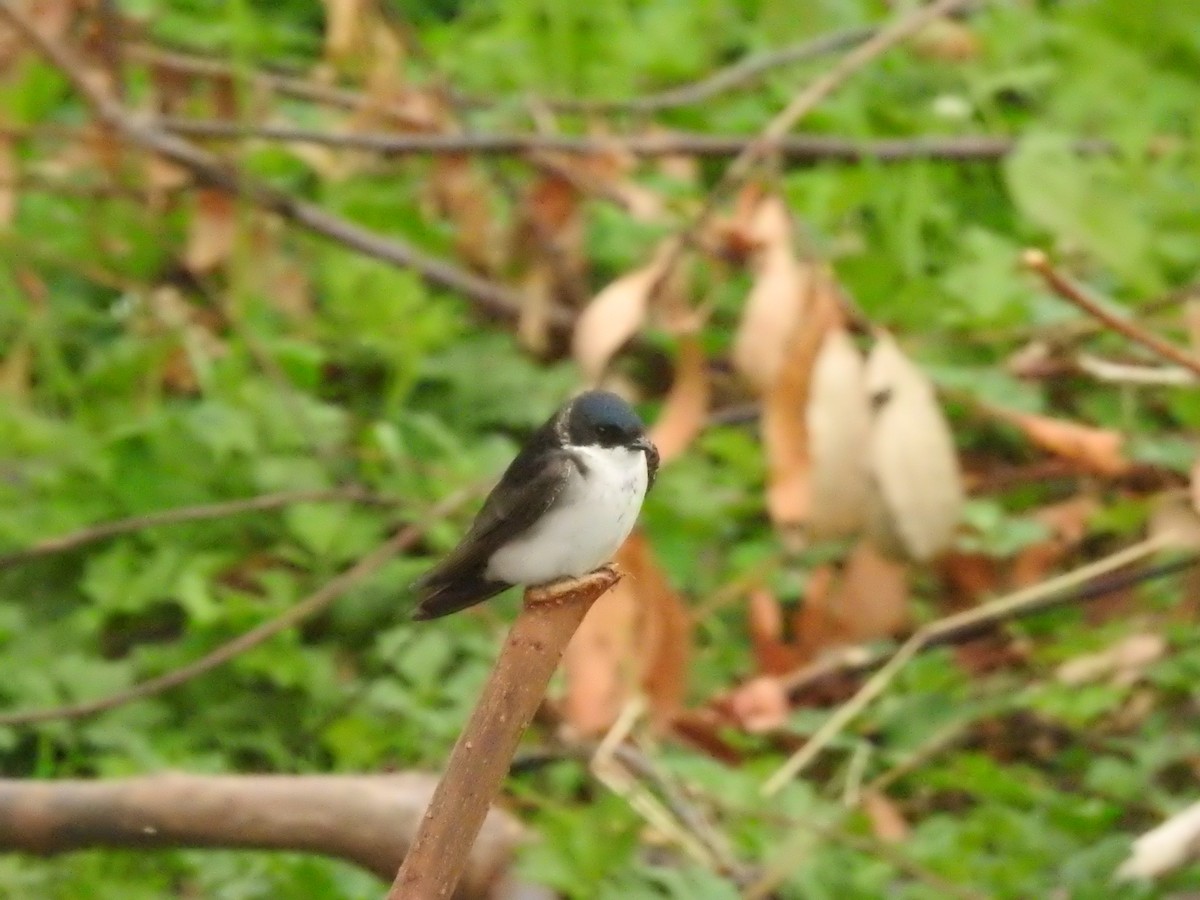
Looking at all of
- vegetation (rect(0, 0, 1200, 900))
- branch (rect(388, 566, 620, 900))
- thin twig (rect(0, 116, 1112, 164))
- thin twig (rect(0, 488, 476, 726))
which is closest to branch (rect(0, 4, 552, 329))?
vegetation (rect(0, 0, 1200, 900))

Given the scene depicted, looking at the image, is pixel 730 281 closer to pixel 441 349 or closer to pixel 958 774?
pixel 441 349

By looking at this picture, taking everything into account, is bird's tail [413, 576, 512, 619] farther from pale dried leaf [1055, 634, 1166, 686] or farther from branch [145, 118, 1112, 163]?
branch [145, 118, 1112, 163]

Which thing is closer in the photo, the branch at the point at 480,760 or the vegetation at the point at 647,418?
the branch at the point at 480,760

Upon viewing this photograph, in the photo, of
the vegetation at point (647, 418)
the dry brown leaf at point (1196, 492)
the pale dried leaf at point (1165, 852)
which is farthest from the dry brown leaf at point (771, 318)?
the pale dried leaf at point (1165, 852)

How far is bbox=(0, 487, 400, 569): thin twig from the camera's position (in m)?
3.73

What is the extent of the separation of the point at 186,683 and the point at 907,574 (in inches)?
58.1

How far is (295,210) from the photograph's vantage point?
4582 millimetres

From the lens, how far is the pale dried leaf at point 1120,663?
3.81 meters

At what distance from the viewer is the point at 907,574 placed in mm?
4066

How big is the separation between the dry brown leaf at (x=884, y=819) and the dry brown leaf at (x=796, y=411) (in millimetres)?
520

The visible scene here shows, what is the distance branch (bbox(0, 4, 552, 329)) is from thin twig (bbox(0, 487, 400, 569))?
33.1 inches

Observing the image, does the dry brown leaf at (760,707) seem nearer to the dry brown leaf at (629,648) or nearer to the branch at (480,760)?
the dry brown leaf at (629,648)

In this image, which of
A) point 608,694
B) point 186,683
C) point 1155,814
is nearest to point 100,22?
point 186,683

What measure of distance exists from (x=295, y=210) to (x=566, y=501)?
Answer: 243 centimetres
